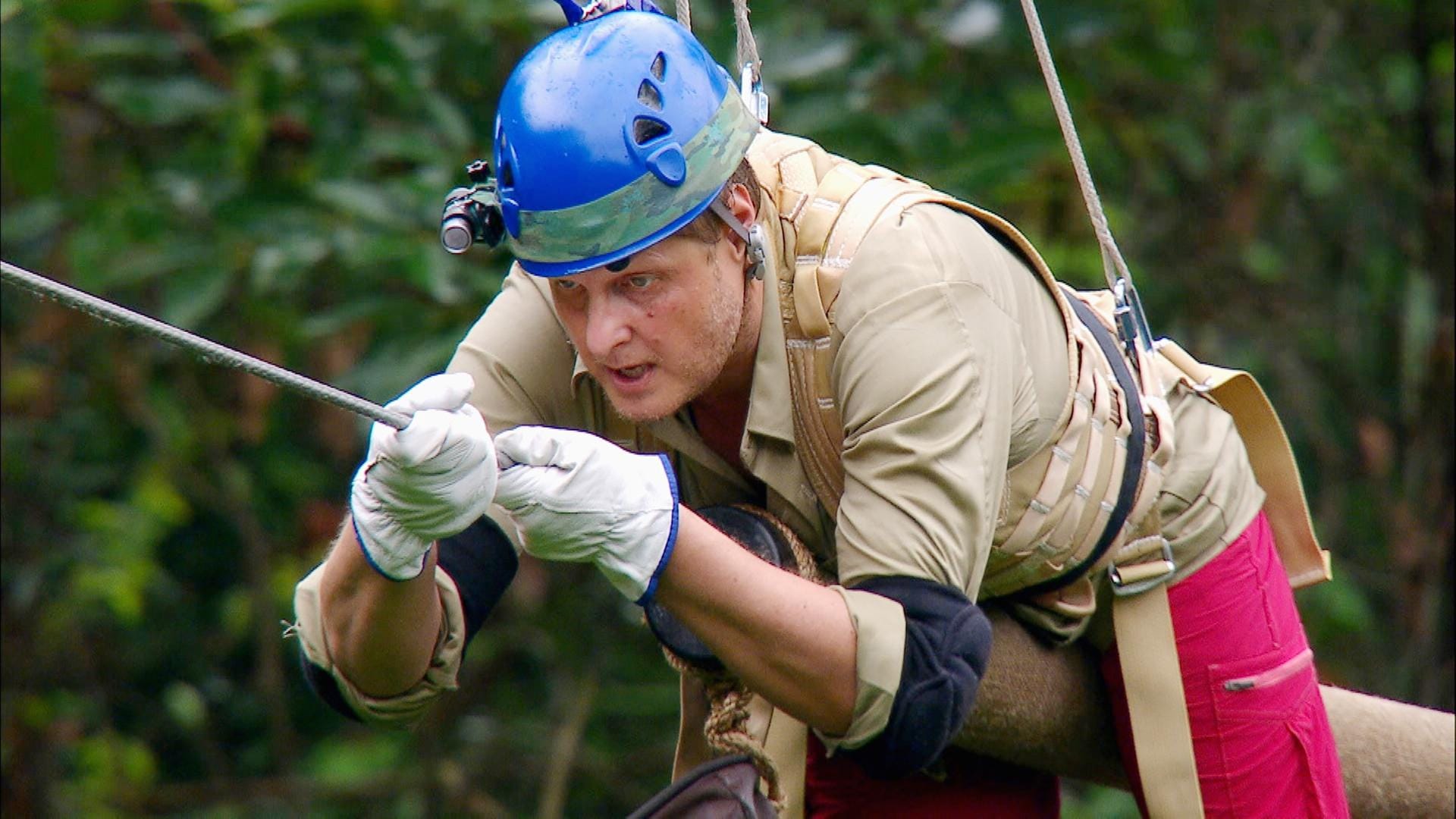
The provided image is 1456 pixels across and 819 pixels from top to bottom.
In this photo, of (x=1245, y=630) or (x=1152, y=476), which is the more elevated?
(x=1152, y=476)

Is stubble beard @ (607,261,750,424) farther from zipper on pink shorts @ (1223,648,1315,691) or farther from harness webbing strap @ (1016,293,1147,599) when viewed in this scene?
zipper on pink shorts @ (1223,648,1315,691)

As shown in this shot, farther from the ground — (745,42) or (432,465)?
(745,42)

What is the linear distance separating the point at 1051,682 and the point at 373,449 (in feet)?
3.82

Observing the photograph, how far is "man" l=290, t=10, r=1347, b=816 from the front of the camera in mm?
2006

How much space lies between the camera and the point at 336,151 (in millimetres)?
3928

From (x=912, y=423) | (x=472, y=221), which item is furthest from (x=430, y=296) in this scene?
(x=912, y=423)

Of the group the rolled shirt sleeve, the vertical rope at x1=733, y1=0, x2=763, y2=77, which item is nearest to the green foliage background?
the vertical rope at x1=733, y1=0, x2=763, y2=77

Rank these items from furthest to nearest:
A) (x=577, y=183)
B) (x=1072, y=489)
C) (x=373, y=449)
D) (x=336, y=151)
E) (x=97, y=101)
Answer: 1. (x=97, y=101)
2. (x=336, y=151)
3. (x=1072, y=489)
4. (x=577, y=183)
5. (x=373, y=449)

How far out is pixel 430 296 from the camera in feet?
12.6

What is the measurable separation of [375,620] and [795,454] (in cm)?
57

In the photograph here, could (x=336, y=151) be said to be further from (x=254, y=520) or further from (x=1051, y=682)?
(x=1051, y=682)

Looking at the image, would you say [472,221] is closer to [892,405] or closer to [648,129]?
[648,129]

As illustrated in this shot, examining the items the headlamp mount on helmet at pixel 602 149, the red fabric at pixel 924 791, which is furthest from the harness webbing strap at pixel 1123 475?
the headlamp mount on helmet at pixel 602 149

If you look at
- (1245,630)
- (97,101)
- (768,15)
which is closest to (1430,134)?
(768,15)
